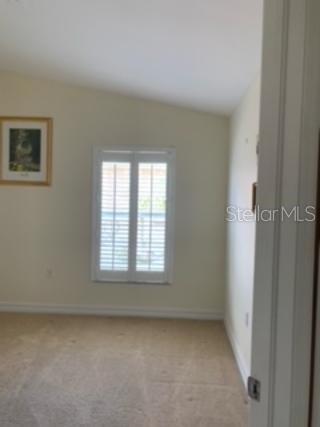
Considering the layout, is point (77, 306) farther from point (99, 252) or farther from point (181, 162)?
point (181, 162)

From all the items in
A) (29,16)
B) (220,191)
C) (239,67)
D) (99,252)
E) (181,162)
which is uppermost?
(29,16)

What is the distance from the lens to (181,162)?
4438 millimetres

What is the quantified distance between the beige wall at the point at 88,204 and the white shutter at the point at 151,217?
0.58 feet

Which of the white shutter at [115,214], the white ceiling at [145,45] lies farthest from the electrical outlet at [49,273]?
the white ceiling at [145,45]

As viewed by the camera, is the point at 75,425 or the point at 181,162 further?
the point at 181,162

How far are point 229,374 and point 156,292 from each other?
1591 millimetres

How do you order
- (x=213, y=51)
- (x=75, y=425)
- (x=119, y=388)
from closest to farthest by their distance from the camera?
(x=75, y=425), (x=213, y=51), (x=119, y=388)

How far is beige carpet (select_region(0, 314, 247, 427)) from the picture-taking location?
246cm

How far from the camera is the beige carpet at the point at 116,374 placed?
96.7 inches

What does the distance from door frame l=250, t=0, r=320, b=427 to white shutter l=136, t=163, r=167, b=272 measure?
3.46m

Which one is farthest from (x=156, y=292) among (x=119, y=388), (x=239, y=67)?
(x=239, y=67)

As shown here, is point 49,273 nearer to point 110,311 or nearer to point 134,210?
point 110,311

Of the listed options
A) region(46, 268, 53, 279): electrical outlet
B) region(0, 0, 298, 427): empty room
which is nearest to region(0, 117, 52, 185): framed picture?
region(0, 0, 298, 427): empty room

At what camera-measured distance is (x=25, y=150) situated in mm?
4504
